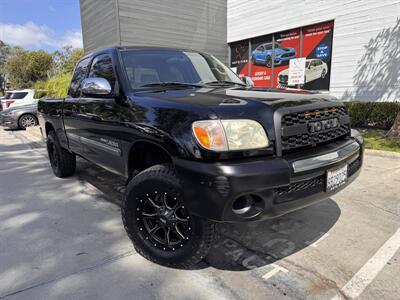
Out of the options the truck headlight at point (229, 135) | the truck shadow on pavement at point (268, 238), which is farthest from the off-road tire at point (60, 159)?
the truck headlight at point (229, 135)

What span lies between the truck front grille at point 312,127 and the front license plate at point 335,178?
26 centimetres

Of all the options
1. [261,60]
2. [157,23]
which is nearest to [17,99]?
[157,23]

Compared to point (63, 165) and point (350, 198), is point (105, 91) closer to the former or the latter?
point (63, 165)

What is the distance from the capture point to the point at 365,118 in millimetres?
8344

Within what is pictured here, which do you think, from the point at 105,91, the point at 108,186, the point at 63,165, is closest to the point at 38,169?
the point at 63,165

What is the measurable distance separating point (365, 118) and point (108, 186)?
7.02 meters

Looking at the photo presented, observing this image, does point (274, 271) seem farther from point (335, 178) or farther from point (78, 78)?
point (78, 78)

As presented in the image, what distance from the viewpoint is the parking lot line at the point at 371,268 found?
86.3 inches

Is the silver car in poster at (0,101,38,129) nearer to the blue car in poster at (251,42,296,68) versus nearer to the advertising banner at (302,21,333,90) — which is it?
the blue car in poster at (251,42,296,68)

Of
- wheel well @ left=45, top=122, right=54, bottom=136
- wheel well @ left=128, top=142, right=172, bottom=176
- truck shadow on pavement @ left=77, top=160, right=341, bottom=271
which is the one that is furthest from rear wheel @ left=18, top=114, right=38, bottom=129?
truck shadow on pavement @ left=77, top=160, right=341, bottom=271

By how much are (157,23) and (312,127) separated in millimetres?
11507

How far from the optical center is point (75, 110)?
3918 mm

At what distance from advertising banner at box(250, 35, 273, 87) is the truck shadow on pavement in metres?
9.24

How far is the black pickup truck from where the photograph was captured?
6.69ft
